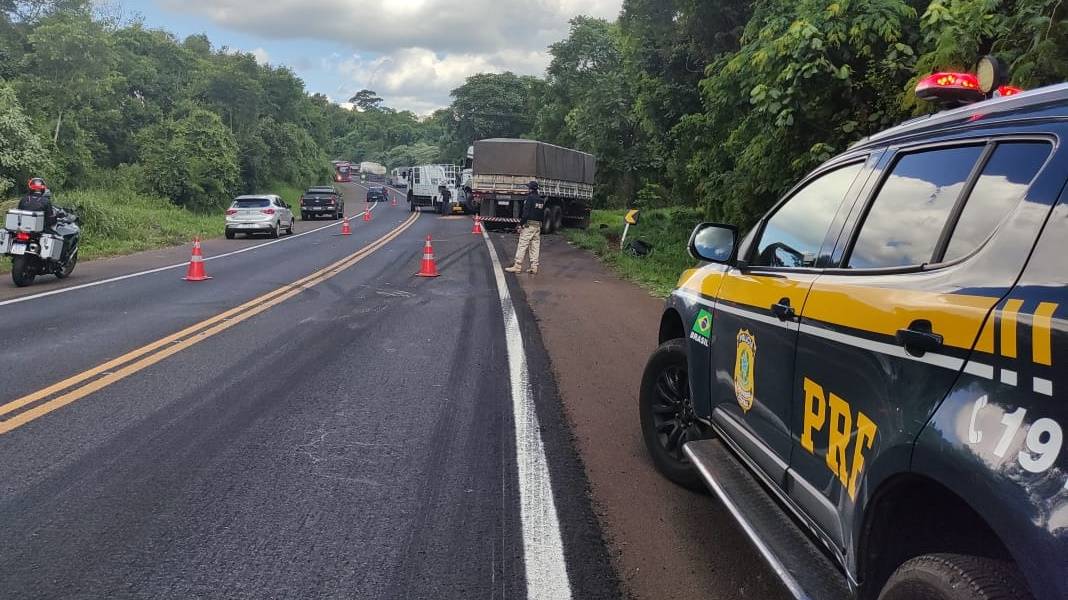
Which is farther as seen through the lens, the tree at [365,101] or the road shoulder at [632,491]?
the tree at [365,101]

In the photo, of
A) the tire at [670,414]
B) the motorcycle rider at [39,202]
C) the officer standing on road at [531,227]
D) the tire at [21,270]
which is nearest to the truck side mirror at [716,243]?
the tire at [670,414]

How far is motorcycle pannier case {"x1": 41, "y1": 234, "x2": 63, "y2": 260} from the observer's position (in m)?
11.8

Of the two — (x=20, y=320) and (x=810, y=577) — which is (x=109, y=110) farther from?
(x=810, y=577)

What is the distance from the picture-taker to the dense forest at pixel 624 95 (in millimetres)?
8742

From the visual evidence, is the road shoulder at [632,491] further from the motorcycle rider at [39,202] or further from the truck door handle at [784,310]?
the motorcycle rider at [39,202]

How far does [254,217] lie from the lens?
24.7 metres

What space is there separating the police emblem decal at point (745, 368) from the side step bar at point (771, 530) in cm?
33

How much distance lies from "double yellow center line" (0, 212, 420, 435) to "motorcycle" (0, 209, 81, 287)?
371 centimetres

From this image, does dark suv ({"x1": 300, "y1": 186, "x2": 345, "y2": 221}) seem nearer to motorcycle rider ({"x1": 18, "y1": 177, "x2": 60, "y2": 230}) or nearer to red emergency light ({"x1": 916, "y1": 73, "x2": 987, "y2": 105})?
motorcycle rider ({"x1": 18, "y1": 177, "x2": 60, "y2": 230})

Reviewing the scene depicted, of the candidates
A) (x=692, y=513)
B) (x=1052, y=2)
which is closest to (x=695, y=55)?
(x=1052, y=2)

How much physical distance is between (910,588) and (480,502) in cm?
247

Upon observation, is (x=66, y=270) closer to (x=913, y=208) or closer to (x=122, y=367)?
(x=122, y=367)

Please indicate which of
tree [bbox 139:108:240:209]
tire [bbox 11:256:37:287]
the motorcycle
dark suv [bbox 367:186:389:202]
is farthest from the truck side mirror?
dark suv [bbox 367:186:389:202]

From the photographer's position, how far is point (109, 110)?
34.3m
